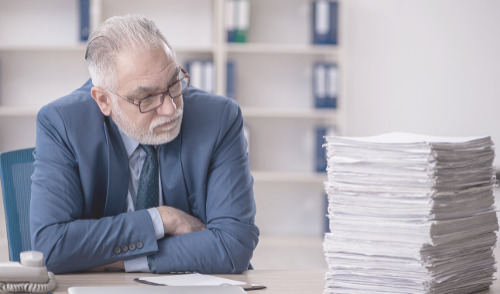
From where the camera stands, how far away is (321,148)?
15.1 ft

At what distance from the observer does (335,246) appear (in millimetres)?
1274

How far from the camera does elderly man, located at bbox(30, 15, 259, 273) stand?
68.5 inches

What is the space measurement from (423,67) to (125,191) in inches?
133

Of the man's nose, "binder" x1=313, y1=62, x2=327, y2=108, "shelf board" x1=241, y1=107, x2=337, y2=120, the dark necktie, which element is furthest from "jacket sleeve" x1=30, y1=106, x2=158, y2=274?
"binder" x1=313, y1=62, x2=327, y2=108

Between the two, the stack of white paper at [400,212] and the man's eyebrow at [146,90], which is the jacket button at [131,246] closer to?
the man's eyebrow at [146,90]

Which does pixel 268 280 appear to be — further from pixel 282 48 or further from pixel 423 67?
pixel 423 67

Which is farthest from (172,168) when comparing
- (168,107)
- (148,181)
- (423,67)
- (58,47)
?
(423,67)

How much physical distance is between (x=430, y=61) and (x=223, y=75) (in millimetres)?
1455

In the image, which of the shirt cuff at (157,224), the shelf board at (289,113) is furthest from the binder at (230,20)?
the shirt cuff at (157,224)

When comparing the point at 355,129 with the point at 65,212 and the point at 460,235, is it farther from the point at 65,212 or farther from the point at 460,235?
the point at 460,235

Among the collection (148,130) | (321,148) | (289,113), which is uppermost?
(148,130)

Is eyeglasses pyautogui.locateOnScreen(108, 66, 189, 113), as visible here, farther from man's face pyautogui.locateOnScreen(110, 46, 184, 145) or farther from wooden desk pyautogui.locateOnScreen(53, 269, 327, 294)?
wooden desk pyautogui.locateOnScreen(53, 269, 327, 294)

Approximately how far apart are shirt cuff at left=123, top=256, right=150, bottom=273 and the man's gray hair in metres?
0.46

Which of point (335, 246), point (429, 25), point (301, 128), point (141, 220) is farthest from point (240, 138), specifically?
point (429, 25)
